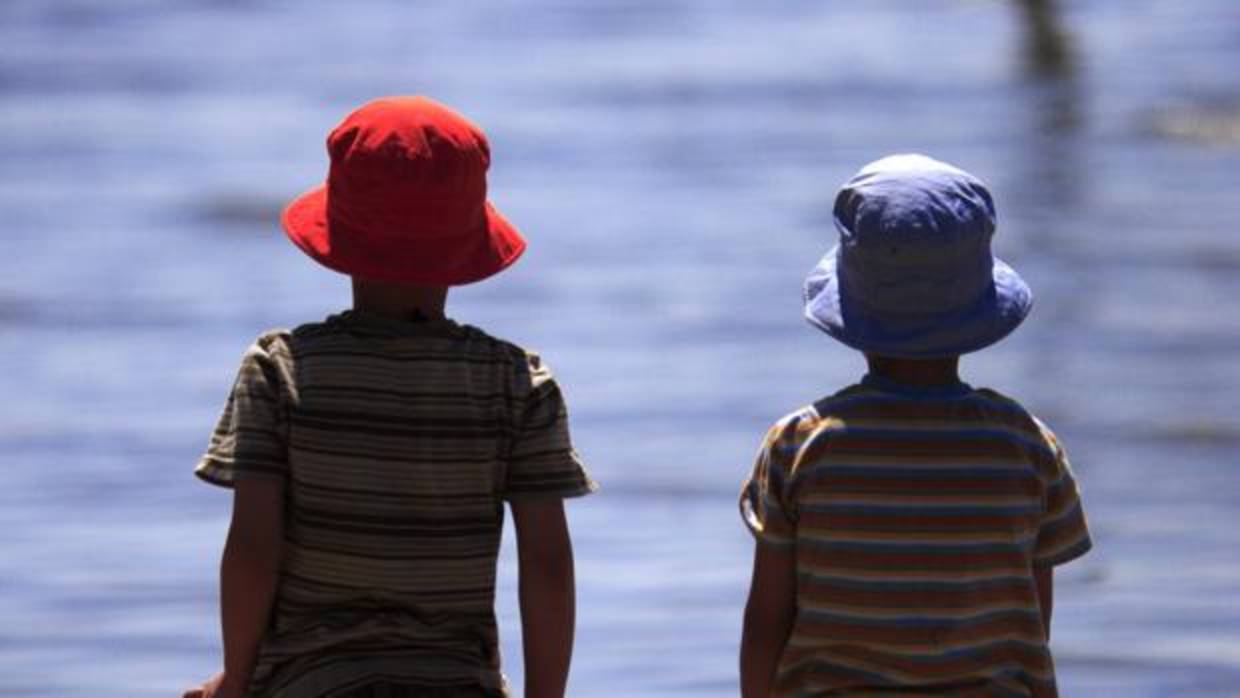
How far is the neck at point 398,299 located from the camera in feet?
11.6

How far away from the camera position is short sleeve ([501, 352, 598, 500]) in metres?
3.50

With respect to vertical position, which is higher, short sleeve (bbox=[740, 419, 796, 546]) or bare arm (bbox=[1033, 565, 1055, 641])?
short sleeve (bbox=[740, 419, 796, 546])

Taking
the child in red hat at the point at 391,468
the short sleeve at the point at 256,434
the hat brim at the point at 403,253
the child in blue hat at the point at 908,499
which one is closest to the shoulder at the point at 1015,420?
the child in blue hat at the point at 908,499

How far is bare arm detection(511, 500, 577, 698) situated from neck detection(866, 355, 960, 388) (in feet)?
1.38

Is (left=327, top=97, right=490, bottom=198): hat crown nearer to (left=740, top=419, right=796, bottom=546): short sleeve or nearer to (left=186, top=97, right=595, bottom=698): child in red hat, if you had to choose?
(left=186, top=97, right=595, bottom=698): child in red hat

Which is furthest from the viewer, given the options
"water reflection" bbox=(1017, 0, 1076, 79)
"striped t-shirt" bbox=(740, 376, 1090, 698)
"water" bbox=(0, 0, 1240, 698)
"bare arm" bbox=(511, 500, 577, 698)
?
"water reflection" bbox=(1017, 0, 1076, 79)

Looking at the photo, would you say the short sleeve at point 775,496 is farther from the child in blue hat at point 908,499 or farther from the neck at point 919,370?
the neck at point 919,370

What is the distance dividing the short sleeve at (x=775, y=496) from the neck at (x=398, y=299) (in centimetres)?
44

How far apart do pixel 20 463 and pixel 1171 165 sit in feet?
20.8

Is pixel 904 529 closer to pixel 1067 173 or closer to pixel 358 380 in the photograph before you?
pixel 358 380

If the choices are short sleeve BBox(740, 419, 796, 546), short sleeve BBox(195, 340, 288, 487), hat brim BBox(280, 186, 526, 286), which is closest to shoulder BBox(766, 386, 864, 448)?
short sleeve BBox(740, 419, 796, 546)

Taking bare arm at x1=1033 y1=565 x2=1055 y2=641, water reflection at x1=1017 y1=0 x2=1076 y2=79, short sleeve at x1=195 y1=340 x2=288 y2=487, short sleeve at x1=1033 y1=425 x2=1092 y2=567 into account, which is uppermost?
water reflection at x1=1017 y1=0 x2=1076 y2=79

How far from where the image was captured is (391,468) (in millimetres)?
3480

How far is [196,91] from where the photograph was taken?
15.6 metres
